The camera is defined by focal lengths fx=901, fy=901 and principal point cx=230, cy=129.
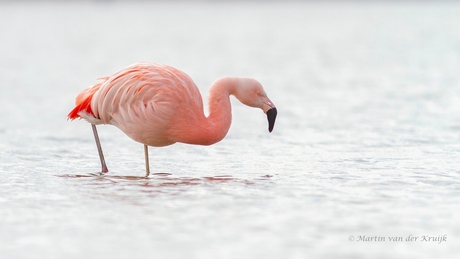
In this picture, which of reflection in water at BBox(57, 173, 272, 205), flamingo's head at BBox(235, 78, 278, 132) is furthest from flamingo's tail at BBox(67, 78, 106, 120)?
flamingo's head at BBox(235, 78, 278, 132)

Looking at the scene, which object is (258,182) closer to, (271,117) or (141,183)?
(271,117)

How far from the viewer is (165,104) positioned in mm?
7027

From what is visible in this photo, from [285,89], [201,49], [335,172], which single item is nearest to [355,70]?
[285,89]

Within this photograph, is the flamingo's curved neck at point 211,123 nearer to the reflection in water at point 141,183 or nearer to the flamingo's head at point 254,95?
the flamingo's head at point 254,95

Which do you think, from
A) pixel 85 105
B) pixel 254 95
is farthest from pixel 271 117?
pixel 85 105

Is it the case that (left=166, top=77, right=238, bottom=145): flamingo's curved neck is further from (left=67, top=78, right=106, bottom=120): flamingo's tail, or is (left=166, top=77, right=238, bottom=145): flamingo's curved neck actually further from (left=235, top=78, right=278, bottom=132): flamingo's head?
(left=67, top=78, right=106, bottom=120): flamingo's tail

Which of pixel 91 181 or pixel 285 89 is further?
pixel 285 89

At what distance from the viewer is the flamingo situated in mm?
7047

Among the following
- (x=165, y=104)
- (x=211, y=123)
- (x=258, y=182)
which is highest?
(x=165, y=104)

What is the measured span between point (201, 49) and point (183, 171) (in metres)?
20.4

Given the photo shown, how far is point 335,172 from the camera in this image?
25.0 feet

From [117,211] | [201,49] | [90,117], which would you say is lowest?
[117,211]

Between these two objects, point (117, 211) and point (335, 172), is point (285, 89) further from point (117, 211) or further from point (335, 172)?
point (117, 211)

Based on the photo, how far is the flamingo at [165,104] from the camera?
7047 mm
